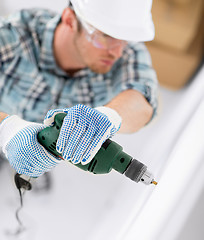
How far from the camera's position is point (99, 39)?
859 mm

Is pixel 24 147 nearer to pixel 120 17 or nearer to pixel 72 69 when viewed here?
pixel 120 17

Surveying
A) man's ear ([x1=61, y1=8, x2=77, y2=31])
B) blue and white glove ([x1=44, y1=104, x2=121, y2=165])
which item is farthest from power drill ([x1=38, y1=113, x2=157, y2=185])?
man's ear ([x1=61, y1=8, x2=77, y2=31])

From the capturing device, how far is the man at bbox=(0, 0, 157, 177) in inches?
24.6

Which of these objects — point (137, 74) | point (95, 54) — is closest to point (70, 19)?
point (95, 54)

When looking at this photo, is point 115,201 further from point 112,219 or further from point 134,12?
point 134,12

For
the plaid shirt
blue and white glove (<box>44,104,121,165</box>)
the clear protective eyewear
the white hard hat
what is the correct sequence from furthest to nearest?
1. the plaid shirt
2. the clear protective eyewear
3. the white hard hat
4. blue and white glove (<box>44,104,121,165</box>)

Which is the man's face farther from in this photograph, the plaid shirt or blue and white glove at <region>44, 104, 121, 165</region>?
blue and white glove at <region>44, 104, 121, 165</region>

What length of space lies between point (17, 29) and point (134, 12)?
42 cm

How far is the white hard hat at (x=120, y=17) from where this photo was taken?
0.73 m

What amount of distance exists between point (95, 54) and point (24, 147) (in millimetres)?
429

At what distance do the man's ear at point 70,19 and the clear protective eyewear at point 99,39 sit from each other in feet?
0.16

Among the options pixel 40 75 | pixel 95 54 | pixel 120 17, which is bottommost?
pixel 40 75

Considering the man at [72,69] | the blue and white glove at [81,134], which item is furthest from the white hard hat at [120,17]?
the blue and white glove at [81,134]

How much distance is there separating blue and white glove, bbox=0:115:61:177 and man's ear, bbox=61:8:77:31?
1.32ft
